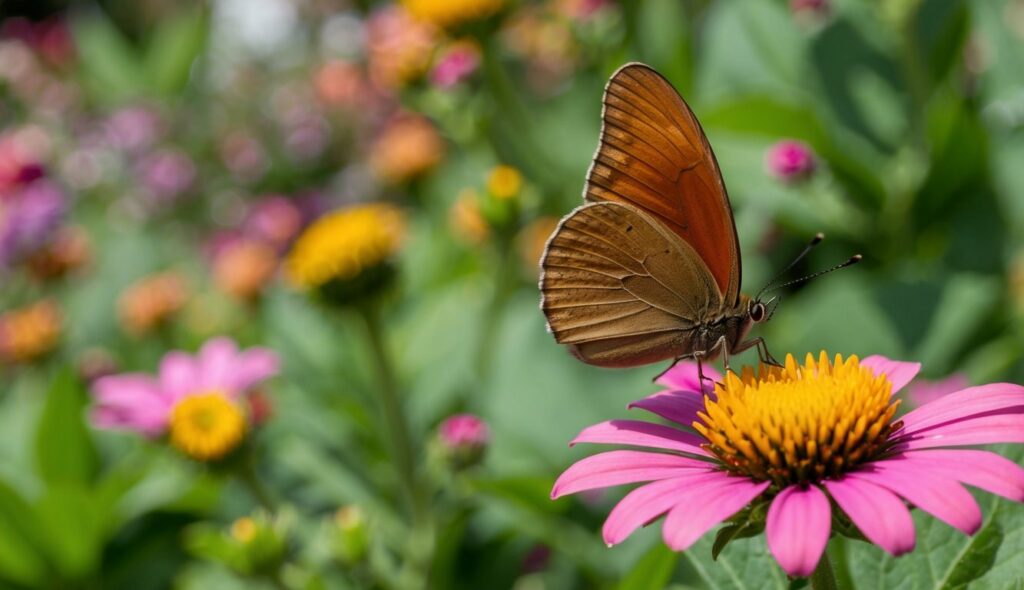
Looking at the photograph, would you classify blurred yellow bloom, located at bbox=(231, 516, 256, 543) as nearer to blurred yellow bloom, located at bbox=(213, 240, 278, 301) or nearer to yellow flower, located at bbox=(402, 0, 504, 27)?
yellow flower, located at bbox=(402, 0, 504, 27)

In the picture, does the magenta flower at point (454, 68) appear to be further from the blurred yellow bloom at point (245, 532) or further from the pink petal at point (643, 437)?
the pink petal at point (643, 437)

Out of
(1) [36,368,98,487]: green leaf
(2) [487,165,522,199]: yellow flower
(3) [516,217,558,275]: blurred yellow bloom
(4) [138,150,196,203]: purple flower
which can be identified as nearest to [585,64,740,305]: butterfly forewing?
(2) [487,165,522,199]: yellow flower

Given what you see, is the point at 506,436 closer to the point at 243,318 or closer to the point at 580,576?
the point at 580,576

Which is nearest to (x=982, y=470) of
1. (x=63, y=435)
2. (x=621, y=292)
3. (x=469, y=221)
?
(x=621, y=292)

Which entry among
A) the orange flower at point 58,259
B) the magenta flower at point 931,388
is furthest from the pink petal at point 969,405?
the orange flower at point 58,259

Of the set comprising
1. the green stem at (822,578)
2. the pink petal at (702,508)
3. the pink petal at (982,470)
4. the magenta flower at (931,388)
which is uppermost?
the pink petal at (982,470)

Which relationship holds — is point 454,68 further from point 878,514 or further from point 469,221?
point 878,514

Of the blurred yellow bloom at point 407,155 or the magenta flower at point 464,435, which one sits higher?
the blurred yellow bloom at point 407,155

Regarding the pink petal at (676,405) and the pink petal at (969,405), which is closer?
the pink petal at (969,405)
